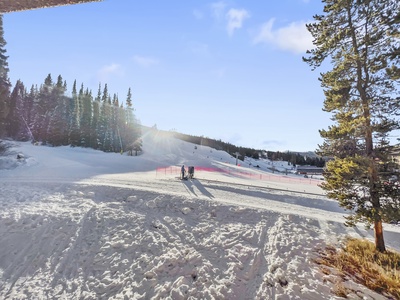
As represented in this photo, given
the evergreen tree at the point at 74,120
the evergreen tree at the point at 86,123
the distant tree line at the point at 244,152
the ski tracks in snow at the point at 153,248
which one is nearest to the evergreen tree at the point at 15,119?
the evergreen tree at the point at 74,120

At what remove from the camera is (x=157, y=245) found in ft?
31.2

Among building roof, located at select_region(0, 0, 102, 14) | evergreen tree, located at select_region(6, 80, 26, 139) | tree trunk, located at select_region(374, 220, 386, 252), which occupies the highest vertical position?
evergreen tree, located at select_region(6, 80, 26, 139)

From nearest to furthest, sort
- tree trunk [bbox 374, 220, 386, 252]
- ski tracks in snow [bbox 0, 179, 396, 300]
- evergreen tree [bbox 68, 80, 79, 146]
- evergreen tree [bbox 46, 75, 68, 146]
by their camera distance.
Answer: ski tracks in snow [bbox 0, 179, 396, 300]
tree trunk [bbox 374, 220, 386, 252]
evergreen tree [bbox 46, 75, 68, 146]
evergreen tree [bbox 68, 80, 79, 146]

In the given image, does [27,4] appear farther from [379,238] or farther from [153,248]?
[379,238]

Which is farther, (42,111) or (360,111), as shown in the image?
(42,111)

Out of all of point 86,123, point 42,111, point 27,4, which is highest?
point 42,111

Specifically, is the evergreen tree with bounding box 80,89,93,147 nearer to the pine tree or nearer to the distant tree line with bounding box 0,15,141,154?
the distant tree line with bounding box 0,15,141,154

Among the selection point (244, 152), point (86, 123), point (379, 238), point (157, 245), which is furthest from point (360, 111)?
point (244, 152)

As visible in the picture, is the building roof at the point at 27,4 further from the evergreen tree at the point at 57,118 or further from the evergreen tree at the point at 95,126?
the evergreen tree at the point at 95,126

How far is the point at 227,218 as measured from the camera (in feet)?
42.6

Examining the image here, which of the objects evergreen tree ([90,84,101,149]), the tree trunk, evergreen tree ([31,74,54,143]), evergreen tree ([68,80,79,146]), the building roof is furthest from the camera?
evergreen tree ([90,84,101,149])

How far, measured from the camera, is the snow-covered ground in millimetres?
7148

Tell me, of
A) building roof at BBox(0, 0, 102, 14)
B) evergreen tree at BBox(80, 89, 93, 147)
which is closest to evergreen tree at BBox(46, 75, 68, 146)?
evergreen tree at BBox(80, 89, 93, 147)

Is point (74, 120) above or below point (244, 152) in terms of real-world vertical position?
above
